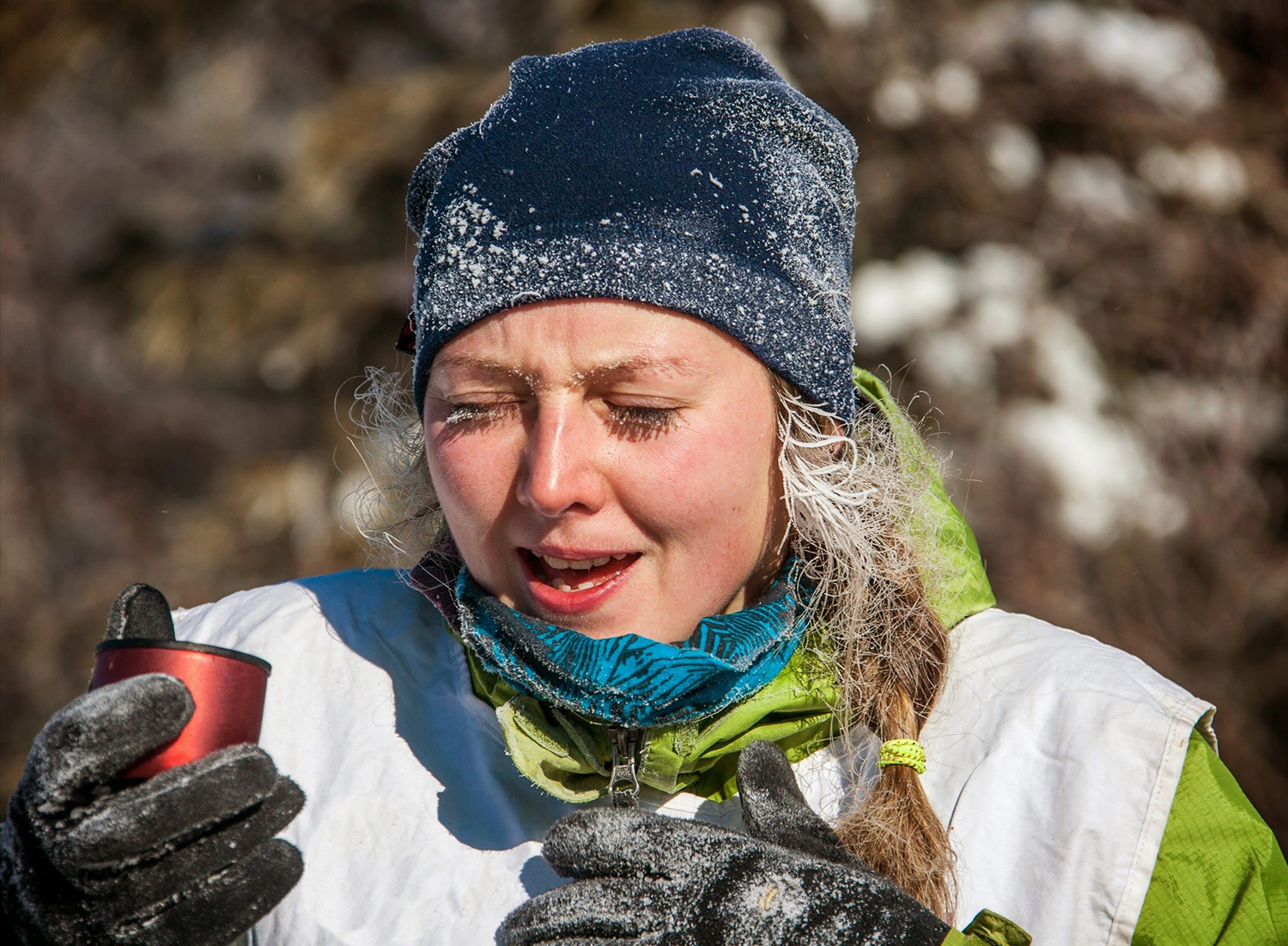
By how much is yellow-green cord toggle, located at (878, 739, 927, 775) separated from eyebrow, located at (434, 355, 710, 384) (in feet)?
2.02

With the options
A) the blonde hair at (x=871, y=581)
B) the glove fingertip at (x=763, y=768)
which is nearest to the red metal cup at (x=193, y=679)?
the glove fingertip at (x=763, y=768)

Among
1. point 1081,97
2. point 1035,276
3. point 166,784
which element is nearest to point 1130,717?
point 166,784

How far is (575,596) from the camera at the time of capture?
1.69 metres

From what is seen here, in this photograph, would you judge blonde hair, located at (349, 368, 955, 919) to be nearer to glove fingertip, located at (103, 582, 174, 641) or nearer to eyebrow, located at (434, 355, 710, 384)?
eyebrow, located at (434, 355, 710, 384)

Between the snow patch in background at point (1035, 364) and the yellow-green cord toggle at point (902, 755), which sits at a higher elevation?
the yellow-green cord toggle at point (902, 755)

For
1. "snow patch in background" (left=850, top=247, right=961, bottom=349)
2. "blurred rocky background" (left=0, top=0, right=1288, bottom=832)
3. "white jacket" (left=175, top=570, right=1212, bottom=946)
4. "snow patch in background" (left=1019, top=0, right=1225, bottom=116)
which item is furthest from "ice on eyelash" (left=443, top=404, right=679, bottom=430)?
"snow patch in background" (left=1019, top=0, right=1225, bottom=116)

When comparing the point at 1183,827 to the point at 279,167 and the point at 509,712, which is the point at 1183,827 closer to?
the point at 509,712

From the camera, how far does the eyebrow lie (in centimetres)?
160

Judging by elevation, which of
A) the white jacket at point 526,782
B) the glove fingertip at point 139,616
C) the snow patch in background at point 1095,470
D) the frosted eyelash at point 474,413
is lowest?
the snow patch in background at point 1095,470

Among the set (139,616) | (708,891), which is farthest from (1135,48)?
(139,616)

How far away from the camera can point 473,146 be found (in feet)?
5.78

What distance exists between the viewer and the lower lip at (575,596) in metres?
1.68

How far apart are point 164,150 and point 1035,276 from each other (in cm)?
640

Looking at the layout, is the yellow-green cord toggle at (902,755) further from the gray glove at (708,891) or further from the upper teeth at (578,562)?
the upper teeth at (578,562)
